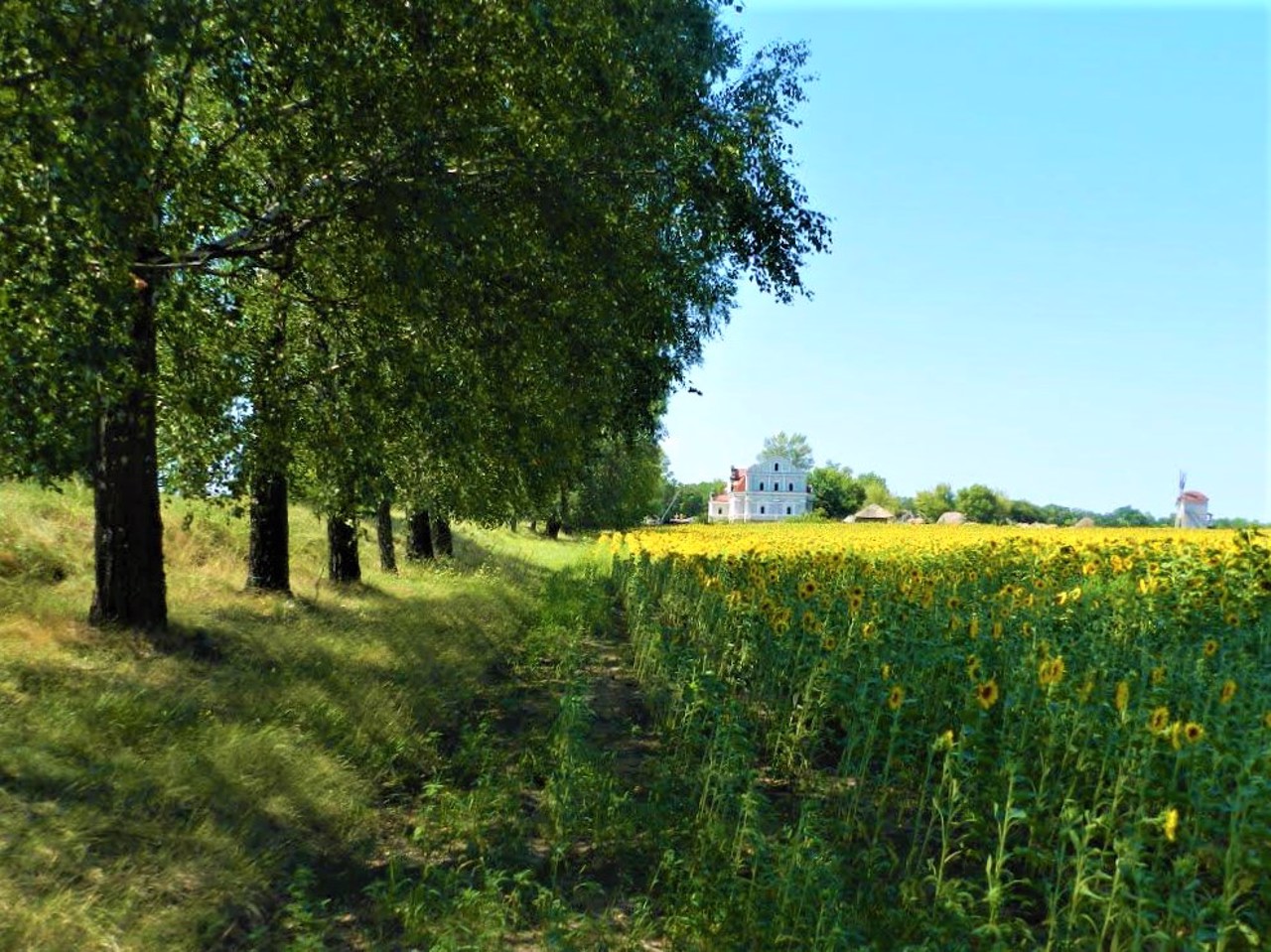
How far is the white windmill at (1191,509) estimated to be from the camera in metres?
78.0

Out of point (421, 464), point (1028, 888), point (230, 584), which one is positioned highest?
point (421, 464)

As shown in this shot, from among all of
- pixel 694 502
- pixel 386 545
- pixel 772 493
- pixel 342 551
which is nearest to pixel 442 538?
pixel 386 545

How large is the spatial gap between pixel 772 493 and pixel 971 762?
121m

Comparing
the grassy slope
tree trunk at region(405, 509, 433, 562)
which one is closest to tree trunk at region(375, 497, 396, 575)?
tree trunk at region(405, 509, 433, 562)

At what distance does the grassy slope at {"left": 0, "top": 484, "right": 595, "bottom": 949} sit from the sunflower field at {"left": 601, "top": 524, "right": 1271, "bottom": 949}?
1980 millimetres

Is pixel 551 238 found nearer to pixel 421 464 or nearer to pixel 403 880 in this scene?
pixel 421 464

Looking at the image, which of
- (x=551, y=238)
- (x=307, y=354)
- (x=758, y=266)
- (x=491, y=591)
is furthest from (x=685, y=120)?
(x=491, y=591)

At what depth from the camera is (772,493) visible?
414 ft

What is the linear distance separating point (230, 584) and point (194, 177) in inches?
269

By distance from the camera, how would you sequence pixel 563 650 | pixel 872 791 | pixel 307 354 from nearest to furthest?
pixel 872 791 < pixel 307 354 < pixel 563 650

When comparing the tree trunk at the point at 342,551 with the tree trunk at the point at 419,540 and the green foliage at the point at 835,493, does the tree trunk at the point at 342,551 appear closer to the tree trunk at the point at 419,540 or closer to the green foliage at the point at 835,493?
the tree trunk at the point at 419,540

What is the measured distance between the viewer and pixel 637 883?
5758 mm

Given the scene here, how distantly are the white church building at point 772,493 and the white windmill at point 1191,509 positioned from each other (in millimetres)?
44509

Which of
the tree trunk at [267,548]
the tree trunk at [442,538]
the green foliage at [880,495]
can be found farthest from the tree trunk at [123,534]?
the green foliage at [880,495]
